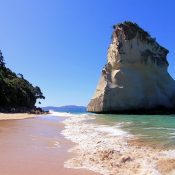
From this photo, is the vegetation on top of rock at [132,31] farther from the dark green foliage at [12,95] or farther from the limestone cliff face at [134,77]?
the dark green foliage at [12,95]

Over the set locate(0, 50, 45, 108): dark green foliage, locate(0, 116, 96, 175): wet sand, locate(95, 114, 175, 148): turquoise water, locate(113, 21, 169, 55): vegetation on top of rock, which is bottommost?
locate(0, 116, 96, 175): wet sand

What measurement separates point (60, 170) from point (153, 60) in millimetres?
60284

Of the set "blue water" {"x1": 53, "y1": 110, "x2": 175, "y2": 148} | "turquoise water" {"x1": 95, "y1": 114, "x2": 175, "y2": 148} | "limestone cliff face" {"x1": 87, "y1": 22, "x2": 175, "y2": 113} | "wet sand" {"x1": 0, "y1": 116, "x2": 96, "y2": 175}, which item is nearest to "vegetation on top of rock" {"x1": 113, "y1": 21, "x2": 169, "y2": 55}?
"limestone cliff face" {"x1": 87, "y1": 22, "x2": 175, "y2": 113}

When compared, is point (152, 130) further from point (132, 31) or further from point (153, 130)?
point (132, 31)

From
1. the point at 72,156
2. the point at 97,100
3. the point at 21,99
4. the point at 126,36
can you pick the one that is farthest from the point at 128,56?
the point at 72,156

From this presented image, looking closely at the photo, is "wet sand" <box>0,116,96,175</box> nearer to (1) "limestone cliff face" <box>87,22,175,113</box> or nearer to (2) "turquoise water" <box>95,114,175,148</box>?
(2) "turquoise water" <box>95,114,175,148</box>

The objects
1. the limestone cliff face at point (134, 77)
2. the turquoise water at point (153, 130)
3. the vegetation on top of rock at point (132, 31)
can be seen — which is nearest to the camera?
the turquoise water at point (153, 130)

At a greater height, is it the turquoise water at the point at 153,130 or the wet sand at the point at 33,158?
the turquoise water at the point at 153,130

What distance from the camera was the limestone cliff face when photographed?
64.7 metres

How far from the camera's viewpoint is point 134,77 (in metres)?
66.8

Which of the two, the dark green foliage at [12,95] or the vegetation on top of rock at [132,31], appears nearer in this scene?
the dark green foliage at [12,95]

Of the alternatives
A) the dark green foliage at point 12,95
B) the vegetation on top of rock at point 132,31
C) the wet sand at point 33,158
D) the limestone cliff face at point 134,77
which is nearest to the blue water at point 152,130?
the wet sand at point 33,158

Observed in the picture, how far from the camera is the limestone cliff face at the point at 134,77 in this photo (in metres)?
64.7

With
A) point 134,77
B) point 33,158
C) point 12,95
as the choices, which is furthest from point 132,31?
point 33,158
